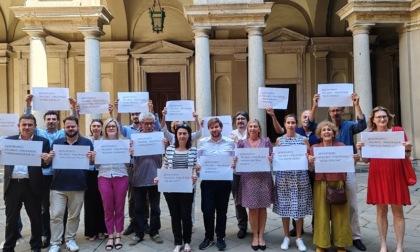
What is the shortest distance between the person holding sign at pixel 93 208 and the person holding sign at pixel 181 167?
113cm

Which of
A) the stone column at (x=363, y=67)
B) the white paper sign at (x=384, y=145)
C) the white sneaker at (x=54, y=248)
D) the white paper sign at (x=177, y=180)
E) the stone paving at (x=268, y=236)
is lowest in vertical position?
the stone paving at (x=268, y=236)

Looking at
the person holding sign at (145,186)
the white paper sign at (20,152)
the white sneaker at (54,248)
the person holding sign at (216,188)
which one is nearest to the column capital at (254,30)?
the person holding sign at (145,186)

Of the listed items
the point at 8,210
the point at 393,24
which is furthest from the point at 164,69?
the point at 8,210

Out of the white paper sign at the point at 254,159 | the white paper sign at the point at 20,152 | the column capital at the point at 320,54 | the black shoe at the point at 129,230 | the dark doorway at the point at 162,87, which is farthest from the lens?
the dark doorway at the point at 162,87

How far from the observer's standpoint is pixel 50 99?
227 inches

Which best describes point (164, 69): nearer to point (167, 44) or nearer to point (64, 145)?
point (167, 44)

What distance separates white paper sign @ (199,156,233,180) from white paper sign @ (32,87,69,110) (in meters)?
2.39

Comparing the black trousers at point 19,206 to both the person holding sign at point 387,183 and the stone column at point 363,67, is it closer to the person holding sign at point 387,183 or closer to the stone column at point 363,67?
the person holding sign at point 387,183

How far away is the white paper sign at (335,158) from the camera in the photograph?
4.71 m

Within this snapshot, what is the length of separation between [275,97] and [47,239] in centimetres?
390

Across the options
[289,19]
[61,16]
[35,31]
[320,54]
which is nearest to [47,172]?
[61,16]

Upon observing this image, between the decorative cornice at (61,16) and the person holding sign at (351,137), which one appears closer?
the person holding sign at (351,137)

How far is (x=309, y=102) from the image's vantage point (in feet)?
50.2

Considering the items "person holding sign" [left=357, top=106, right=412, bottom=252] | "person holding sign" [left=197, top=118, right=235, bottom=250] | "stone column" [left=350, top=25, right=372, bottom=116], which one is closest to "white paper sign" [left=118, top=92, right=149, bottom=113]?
"person holding sign" [left=197, top=118, right=235, bottom=250]
